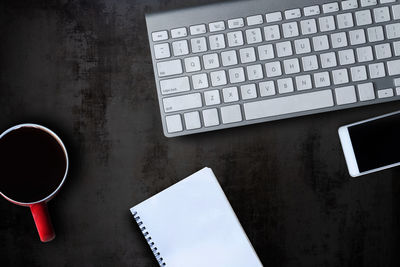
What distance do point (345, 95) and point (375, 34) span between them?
0.12 m

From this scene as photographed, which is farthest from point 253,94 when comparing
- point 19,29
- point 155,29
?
point 19,29

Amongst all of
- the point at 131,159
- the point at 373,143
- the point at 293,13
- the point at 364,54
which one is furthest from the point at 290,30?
the point at 131,159

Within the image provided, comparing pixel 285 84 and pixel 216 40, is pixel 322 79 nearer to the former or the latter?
pixel 285 84

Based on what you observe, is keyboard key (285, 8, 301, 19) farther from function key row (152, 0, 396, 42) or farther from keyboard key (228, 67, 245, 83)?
keyboard key (228, 67, 245, 83)

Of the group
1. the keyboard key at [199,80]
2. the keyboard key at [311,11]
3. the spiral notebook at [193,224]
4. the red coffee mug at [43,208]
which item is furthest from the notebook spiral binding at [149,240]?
the keyboard key at [311,11]

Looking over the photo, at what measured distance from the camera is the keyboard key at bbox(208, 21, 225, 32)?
772mm

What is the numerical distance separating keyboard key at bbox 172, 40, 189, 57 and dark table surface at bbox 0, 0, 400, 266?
2.7 inches

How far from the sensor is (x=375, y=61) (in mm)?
777

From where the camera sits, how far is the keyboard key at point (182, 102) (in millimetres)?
765

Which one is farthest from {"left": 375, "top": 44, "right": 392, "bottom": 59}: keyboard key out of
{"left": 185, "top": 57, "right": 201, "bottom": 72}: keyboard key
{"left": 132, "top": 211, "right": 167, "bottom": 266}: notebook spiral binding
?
{"left": 132, "top": 211, "right": 167, "bottom": 266}: notebook spiral binding

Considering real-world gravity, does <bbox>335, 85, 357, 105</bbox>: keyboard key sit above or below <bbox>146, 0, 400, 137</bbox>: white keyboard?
below

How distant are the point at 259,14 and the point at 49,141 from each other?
1.37ft

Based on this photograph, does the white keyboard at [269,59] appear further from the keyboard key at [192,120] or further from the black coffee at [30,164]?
the black coffee at [30,164]

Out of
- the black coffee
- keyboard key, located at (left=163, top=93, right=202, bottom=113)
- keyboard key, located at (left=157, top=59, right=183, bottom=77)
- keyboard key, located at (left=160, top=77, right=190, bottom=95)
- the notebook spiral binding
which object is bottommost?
the notebook spiral binding
